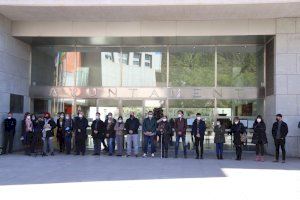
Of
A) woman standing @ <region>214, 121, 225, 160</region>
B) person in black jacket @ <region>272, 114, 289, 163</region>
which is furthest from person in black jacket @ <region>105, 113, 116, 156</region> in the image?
person in black jacket @ <region>272, 114, 289, 163</region>

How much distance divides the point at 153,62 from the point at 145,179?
31.5 feet

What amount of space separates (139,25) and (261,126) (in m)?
6.22

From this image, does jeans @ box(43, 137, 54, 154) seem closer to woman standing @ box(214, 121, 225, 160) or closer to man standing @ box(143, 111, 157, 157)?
man standing @ box(143, 111, 157, 157)

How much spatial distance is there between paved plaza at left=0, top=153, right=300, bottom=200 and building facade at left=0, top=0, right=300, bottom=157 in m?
4.00

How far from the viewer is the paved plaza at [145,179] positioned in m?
8.32

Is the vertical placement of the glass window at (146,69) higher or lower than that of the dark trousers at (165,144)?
higher

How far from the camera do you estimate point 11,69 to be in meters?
17.4

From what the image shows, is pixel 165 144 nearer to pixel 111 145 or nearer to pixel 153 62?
pixel 111 145

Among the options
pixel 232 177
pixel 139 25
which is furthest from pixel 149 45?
pixel 232 177

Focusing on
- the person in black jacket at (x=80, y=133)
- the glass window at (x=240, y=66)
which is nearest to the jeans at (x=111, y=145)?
the person in black jacket at (x=80, y=133)

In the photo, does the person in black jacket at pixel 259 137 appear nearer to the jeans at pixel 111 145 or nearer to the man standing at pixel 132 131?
the man standing at pixel 132 131

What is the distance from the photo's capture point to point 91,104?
62.5 ft

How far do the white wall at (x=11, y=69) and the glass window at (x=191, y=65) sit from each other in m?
6.48

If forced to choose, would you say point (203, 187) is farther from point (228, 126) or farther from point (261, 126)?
point (228, 126)
